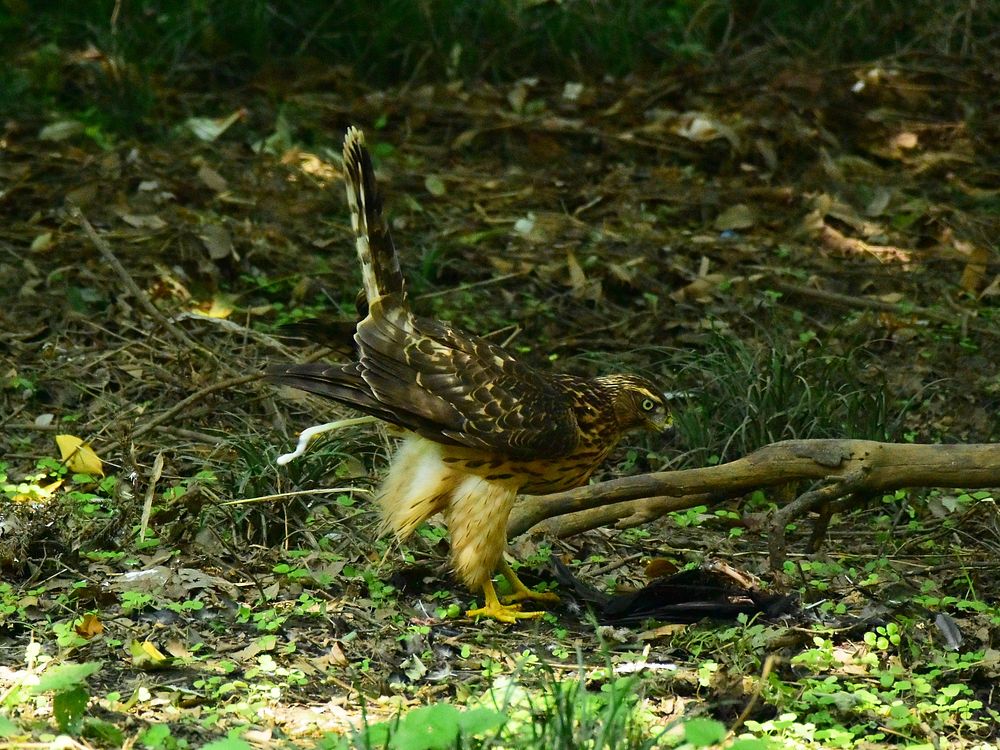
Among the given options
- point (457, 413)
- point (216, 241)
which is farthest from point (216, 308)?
point (457, 413)

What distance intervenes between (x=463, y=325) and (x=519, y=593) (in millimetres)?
2446

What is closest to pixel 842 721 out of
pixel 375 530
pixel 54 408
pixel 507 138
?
pixel 375 530

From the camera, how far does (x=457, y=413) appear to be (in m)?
5.20

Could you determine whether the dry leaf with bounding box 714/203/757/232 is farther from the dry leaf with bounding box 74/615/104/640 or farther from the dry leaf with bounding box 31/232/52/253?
the dry leaf with bounding box 74/615/104/640

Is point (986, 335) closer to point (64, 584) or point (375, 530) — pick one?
point (375, 530)

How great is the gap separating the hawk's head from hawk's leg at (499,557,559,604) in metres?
0.73

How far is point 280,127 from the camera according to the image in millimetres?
9695

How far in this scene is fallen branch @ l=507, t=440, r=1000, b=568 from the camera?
483cm

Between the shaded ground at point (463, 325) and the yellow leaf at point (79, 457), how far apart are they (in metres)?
0.10

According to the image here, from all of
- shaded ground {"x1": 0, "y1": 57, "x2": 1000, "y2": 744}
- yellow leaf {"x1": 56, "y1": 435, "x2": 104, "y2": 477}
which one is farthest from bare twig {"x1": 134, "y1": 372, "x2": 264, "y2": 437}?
yellow leaf {"x1": 56, "y1": 435, "x2": 104, "y2": 477}

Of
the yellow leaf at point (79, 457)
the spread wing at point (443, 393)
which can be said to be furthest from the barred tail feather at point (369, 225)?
the yellow leaf at point (79, 457)

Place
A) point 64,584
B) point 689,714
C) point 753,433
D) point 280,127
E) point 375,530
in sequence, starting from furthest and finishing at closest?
point 280,127 < point 753,433 < point 375,530 < point 64,584 < point 689,714

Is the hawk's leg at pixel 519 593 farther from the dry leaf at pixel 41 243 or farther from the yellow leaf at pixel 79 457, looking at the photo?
the dry leaf at pixel 41 243

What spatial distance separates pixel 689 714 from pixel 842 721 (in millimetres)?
481
